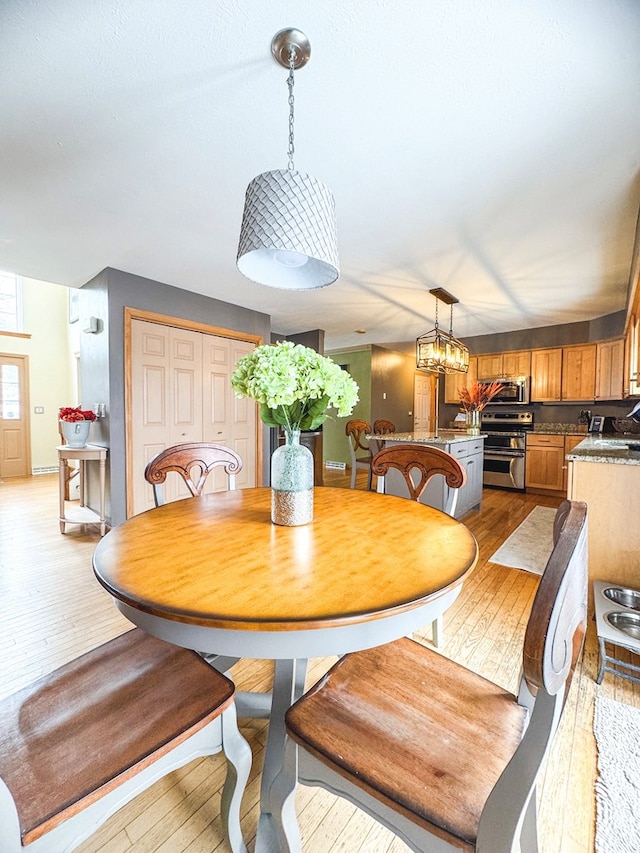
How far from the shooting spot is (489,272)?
328 cm

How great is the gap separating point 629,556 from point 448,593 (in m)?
2.03

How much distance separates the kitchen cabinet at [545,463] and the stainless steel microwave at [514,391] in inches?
22.5

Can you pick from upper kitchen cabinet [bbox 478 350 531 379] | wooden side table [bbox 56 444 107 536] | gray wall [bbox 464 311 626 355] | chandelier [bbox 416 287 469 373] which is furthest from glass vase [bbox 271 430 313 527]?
upper kitchen cabinet [bbox 478 350 531 379]

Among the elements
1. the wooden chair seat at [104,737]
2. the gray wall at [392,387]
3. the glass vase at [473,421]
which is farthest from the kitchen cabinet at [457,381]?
the wooden chair seat at [104,737]

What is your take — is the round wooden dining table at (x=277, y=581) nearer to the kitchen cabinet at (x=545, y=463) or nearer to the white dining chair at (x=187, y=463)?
the white dining chair at (x=187, y=463)

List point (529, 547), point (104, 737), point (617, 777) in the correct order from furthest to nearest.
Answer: point (529, 547) → point (617, 777) → point (104, 737)

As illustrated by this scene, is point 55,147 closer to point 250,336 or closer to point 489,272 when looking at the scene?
point 250,336

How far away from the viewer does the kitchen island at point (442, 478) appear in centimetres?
354

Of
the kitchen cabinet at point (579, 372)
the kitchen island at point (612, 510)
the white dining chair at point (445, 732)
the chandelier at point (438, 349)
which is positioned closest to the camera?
the white dining chair at point (445, 732)

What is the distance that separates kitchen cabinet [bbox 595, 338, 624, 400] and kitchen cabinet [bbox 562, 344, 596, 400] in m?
0.08

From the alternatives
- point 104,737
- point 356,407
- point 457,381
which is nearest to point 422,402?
point 356,407

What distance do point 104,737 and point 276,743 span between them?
64 centimetres

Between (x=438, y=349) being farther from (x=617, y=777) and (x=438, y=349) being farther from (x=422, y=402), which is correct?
(x=422, y=402)

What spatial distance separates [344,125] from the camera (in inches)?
63.6
